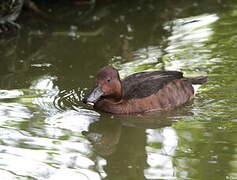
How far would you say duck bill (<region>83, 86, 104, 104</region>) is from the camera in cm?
705

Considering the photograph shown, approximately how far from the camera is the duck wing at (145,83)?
23.9 feet

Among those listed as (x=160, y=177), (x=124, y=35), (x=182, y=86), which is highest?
(x=124, y=35)

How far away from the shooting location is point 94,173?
5543 millimetres

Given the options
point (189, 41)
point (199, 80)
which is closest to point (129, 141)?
point (199, 80)

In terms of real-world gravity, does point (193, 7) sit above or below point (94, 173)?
above

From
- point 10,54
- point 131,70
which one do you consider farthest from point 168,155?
point 10,54

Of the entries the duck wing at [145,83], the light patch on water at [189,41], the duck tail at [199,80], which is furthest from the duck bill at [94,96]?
the light patch on water at [189,41]

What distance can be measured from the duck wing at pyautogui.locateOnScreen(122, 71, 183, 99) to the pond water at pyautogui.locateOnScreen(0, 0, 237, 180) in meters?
0.27

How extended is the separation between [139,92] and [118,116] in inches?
14.2

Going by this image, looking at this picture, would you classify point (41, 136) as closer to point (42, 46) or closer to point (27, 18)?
point (42, 46)

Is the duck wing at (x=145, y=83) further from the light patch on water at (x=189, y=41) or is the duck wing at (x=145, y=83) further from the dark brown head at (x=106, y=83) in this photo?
the light patch on water at (x=189, y=41)

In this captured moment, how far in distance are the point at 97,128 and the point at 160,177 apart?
159 centimetres

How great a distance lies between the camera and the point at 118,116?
7.17 meters

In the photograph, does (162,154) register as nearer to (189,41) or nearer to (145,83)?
(145,83)
